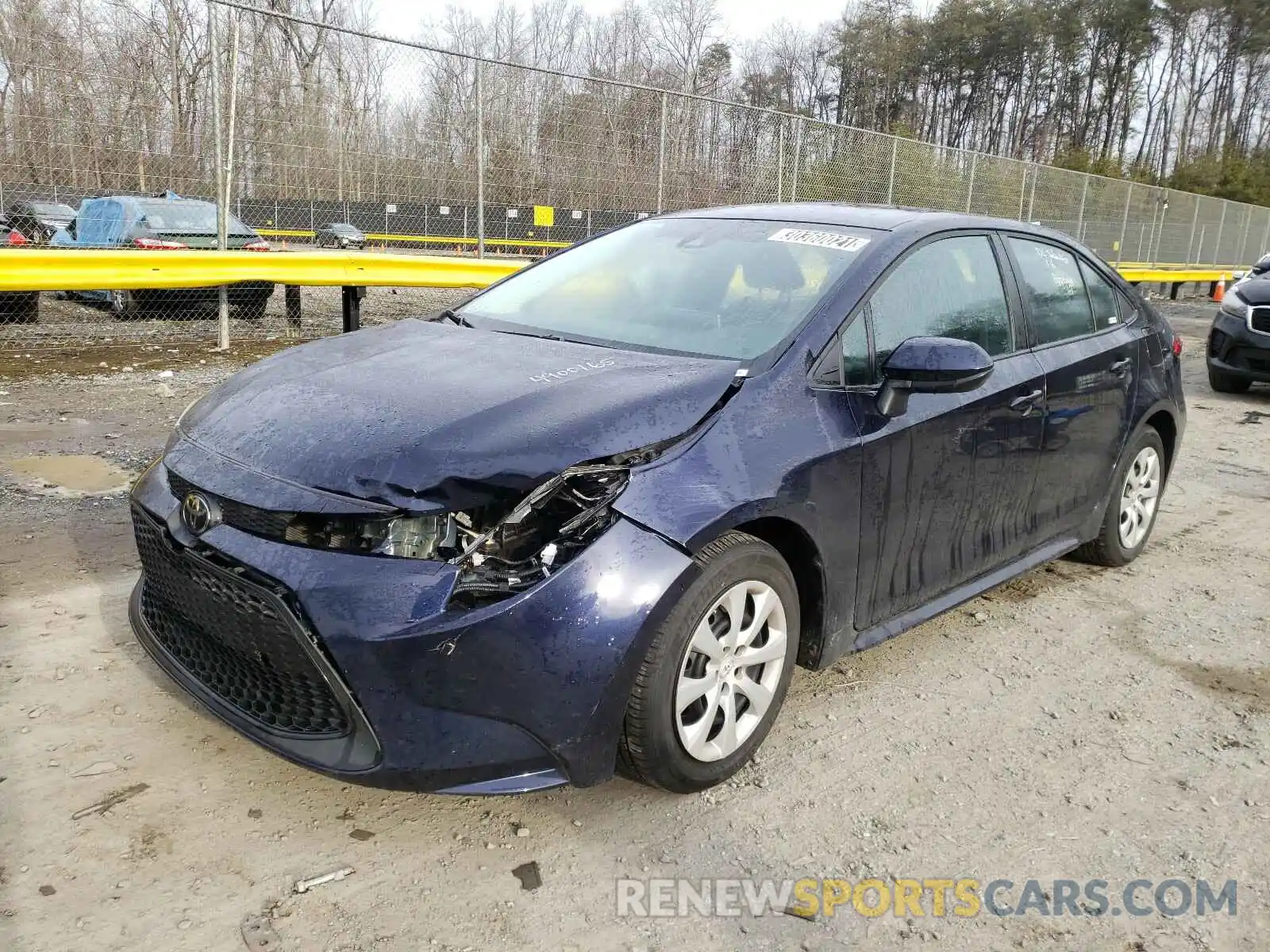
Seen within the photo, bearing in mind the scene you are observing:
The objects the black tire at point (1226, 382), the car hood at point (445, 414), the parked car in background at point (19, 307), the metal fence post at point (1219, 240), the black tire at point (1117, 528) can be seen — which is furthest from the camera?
the metal fence post at point (1219, 240)

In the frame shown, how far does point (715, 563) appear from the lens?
2549mm

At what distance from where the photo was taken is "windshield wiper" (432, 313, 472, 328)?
12.0 ft

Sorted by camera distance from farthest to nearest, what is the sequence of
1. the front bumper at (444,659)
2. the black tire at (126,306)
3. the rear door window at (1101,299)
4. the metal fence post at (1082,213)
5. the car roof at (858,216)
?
the metal fence post at (1082,213), the black tire at (126,306), the rear door window at (1101,299), the car roof at (858,216), the front bumper at (444,659)

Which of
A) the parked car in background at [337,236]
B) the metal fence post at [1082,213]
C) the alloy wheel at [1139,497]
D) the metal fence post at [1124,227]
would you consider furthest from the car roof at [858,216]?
the metal fence post at [1124,227]

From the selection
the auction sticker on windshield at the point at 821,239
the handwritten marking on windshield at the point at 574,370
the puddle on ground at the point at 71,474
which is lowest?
the puddle on ground at the point at 71,474

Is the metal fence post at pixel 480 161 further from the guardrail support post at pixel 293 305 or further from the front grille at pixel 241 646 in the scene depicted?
the front grille at pixel 241 646

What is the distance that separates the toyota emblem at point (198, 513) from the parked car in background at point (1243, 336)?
9.92 metres

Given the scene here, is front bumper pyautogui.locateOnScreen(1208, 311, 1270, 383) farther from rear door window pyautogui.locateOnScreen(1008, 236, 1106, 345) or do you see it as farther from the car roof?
the car roof

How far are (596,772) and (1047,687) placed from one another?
74.1 inches

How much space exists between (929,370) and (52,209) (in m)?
7.38

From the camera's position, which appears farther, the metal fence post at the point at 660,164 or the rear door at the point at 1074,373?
the metal fence post at the point at 660,164

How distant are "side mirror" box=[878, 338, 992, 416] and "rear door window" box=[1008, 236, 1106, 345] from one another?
103 cm


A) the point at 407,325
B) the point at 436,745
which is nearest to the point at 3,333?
the point at 407,325

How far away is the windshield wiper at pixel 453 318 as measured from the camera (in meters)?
3.67
